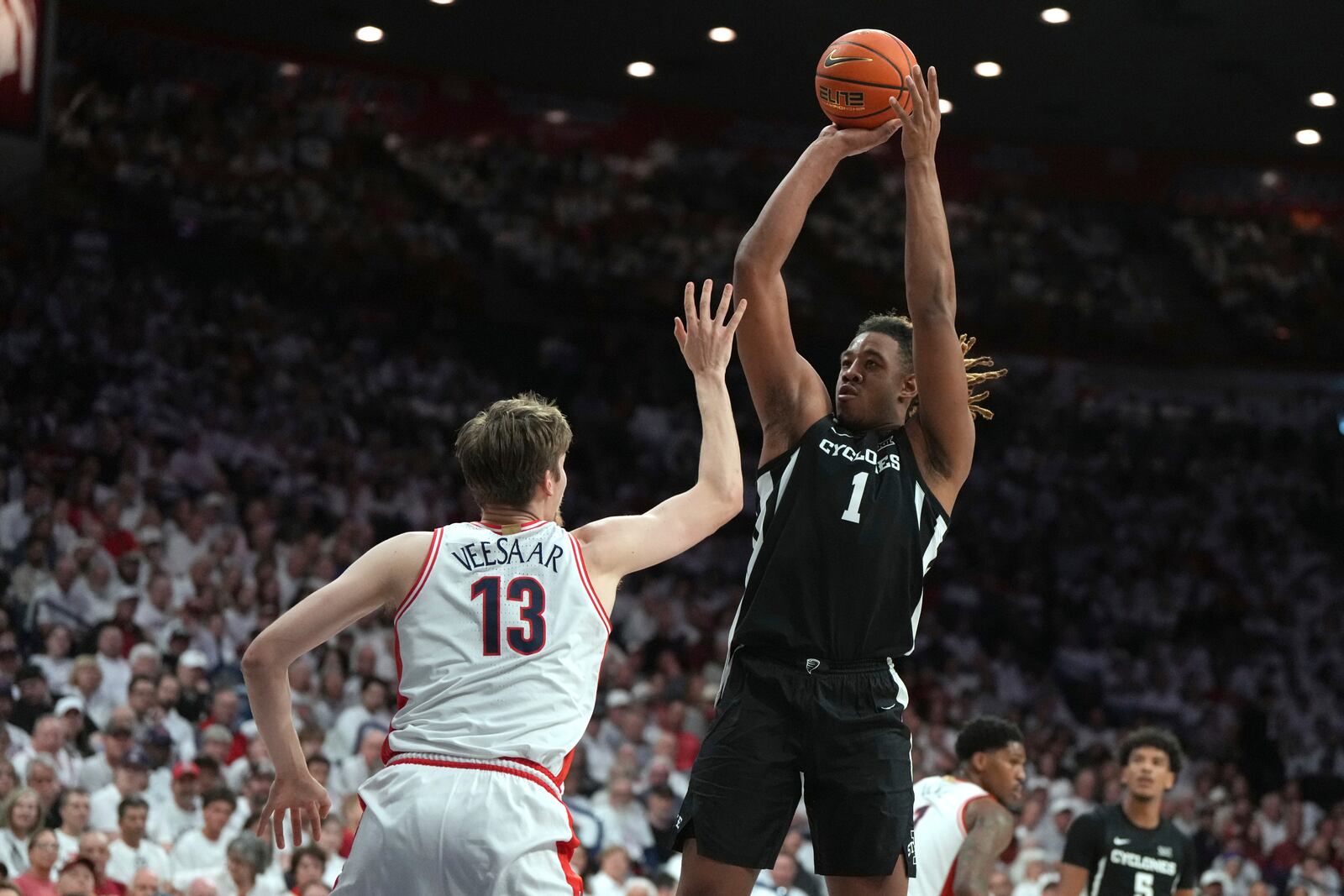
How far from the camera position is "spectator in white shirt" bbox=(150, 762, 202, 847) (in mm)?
9719

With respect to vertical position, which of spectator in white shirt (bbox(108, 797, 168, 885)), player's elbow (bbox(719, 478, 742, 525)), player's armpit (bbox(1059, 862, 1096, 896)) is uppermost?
player's elbow (bbox(719, 478, 742, 525))

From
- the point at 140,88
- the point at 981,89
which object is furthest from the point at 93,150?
the point at 981,89

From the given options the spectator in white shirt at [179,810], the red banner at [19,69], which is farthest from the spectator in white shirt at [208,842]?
the red banner at [19,69]

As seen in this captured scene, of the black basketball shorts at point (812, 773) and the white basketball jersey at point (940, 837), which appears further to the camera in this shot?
the white basketball jersey at point (940, 837)

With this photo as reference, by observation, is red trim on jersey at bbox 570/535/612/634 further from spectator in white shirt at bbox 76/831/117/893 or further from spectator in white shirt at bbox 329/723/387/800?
spectator in white shirt at bbox 329/723/387/800

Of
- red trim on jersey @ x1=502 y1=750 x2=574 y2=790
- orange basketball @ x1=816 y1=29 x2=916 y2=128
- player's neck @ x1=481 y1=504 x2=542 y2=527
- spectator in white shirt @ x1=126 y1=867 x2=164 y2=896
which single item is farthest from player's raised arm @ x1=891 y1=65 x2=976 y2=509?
spectator in white shirt @ x1=126 y1=867 x2=164 y2=896

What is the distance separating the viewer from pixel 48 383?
1494cm

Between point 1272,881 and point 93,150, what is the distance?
520 inches

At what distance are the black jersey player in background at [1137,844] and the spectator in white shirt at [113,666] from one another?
6.35 metres

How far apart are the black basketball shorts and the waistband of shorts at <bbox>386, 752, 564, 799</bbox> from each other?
683mm

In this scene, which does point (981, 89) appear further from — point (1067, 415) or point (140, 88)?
point (140, 88)

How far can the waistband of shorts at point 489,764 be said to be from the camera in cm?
382

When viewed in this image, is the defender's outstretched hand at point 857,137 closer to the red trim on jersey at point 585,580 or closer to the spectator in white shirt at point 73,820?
the red trim on jersey at point 585,580

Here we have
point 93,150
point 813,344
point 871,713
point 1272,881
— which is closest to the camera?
point 871,713
